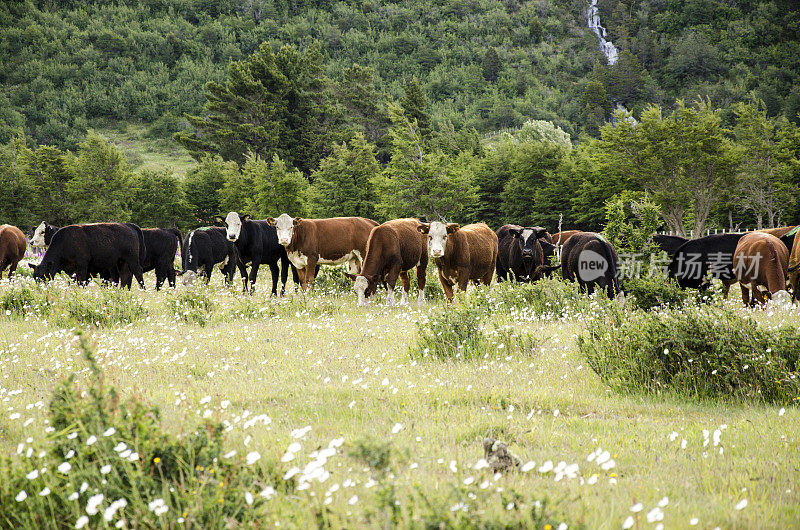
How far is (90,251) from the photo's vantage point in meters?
15.3

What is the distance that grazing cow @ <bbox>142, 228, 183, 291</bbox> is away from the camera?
715 inches

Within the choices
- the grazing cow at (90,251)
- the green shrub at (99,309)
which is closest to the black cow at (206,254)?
the grazing cow at (90,251)

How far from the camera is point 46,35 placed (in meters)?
161

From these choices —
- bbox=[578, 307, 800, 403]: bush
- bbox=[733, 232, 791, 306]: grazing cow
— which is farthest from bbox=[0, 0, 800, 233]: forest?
bbox=[578, 307, 800, 403]: bush

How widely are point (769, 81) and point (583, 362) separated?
167m

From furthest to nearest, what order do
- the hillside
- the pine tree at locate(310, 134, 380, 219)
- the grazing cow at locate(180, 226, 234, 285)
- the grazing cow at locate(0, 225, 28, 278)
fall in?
the hillside, the pine tree at locate(310, 134, 380, 219), the grazing cow at locate(0, 225, 28, 278), the grazing cow at locate(180, 226, 234, 285)

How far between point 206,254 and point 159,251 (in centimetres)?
148

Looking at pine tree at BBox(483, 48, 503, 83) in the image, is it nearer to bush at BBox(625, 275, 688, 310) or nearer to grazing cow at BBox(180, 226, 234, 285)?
grazing cow at BBox(180, 226, 234, 285)

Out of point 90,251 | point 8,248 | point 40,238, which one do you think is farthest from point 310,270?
point 40,238

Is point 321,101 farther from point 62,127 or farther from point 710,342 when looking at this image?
point 710,342

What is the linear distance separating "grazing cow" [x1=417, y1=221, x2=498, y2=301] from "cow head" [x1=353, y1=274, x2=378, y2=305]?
5.46 ft

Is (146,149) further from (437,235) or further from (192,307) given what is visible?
(437,235)

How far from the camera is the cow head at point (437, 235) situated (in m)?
12.3

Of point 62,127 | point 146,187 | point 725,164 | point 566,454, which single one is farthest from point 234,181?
point 62,127
